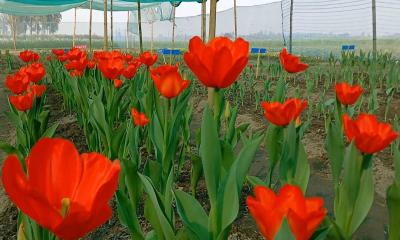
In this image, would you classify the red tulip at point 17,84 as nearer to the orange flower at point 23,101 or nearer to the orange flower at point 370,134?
the orange flower at point 23,101

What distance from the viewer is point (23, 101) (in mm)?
2221

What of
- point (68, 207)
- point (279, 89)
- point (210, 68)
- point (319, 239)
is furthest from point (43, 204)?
point (279, 89)

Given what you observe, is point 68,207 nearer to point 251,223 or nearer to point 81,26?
point 251,223

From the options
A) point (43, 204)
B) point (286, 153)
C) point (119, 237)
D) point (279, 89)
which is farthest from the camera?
point (279, 89)

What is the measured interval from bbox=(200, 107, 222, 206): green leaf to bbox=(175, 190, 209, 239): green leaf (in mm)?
71

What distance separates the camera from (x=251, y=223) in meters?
1.87

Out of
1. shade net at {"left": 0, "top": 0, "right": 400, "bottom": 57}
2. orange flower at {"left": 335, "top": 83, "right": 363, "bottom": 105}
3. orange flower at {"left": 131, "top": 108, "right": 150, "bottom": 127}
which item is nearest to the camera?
orange flower at {"left": 335, "top": 83, "right": 363, "bottom": 105}

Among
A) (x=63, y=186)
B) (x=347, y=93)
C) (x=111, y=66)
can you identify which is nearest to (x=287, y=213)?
(x=63, y=186)

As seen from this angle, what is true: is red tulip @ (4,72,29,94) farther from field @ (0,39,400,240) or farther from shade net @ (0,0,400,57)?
shade net @ (0,0,400,57)

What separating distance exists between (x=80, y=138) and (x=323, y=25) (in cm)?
1702

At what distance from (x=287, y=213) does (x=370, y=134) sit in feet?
1.80

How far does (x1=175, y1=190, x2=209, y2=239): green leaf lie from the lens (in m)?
1.05

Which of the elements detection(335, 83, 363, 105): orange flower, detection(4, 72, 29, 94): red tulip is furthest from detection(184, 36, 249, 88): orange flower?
detection(4, 72, 29, 94): red tulip

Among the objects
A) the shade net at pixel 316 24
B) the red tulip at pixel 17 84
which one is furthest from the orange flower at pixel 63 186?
the shade net at pixel 316 24
